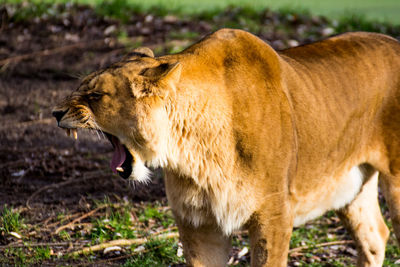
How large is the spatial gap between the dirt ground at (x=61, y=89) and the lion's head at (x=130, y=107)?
549mm

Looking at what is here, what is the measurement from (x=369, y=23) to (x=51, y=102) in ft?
15.6

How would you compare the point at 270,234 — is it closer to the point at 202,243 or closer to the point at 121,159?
the point at 202,243

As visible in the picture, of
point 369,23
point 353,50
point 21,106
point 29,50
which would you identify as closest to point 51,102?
point 21,106

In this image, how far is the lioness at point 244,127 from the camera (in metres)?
3.17

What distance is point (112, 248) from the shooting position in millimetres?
4484

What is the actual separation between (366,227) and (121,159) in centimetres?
198

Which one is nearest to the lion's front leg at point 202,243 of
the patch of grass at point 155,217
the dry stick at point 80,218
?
the patch of grass at point 155,217

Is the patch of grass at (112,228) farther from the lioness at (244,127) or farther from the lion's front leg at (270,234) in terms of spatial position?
the lion's front leg at (270,234)

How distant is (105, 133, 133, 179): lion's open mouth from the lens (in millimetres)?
3249

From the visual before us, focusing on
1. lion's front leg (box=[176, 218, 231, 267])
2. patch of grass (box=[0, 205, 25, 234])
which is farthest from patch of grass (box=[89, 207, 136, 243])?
lion's front leg (box=[176, 218, 231, 267])

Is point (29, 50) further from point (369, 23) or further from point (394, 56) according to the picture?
point (394, 56)

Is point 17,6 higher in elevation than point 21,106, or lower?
higher

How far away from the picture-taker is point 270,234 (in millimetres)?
3412

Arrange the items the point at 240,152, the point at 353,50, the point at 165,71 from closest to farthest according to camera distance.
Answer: the point at 165,71 < the point at 240,152 < the point at 353,50
